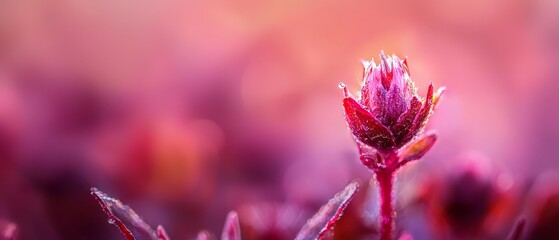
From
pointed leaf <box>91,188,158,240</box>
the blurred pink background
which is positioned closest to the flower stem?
pointed leaf <box>91,188,158,240</box>

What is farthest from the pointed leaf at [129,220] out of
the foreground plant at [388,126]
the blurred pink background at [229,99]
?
the blurred pink background at [229,99]

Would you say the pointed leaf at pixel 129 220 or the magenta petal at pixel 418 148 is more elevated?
the magenta petal at pixel 418 148

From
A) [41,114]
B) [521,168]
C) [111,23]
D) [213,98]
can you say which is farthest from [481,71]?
[111,23]

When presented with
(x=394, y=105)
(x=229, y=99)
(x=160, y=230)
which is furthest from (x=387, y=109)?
(x=229, y=99)

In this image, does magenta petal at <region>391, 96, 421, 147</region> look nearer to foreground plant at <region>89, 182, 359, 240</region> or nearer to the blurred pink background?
foreground plant at <region>89, 182, 359, 240</region>

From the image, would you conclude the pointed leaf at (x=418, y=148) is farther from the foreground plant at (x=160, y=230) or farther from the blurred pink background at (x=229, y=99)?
the blurred pink background at (x=229, y=99)

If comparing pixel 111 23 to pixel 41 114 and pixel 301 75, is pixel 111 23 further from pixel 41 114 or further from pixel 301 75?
pixel 41 114

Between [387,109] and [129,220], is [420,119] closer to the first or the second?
[387,109]
